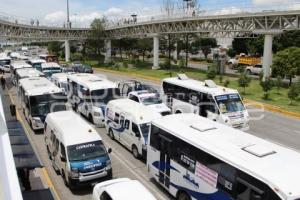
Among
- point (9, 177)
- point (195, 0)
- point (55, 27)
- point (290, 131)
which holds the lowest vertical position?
point (290, 131)

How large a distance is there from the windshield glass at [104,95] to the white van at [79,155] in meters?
7.51

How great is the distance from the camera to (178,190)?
38.9ft

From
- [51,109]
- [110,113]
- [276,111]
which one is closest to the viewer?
[110,113]

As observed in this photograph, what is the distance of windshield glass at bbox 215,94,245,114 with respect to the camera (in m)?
19.2

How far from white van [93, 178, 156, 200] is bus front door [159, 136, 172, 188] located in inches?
86.1

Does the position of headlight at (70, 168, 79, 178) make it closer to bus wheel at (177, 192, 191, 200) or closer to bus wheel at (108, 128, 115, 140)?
bus wheel at (177, 192, 191, 200)

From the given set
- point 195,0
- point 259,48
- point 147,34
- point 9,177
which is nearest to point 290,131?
point 9,177

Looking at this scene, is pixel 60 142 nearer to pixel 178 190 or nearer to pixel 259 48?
pixel 178 190

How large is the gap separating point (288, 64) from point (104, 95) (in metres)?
22.8

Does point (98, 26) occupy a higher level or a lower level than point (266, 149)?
higher

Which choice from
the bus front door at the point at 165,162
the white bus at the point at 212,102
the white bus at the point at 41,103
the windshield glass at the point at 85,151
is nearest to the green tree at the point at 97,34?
the white bus at the point at 212,102

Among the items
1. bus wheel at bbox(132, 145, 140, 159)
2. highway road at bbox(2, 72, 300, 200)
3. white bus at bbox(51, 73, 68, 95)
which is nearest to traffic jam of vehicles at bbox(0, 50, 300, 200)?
bus wheel at bbox(132, 145, 140, 159)

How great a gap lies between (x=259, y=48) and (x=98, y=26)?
112ft

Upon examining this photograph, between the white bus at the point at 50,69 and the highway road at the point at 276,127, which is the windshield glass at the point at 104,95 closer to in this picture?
the highway road at the point at 276,127
